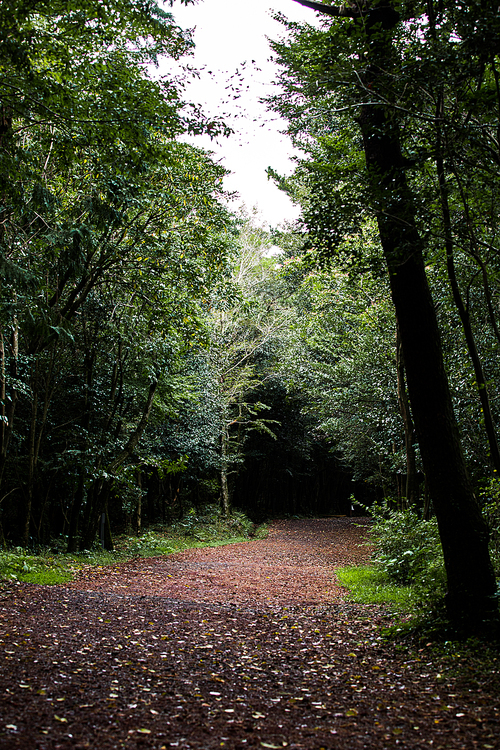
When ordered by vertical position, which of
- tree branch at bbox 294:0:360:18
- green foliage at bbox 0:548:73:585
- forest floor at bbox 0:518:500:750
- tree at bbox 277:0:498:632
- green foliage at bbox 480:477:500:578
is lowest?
forest floor at bbox 0:518:500:750

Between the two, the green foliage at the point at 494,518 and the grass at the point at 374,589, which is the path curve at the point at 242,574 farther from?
the green foliage at the point at 494,518

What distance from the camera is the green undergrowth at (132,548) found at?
23.8ft

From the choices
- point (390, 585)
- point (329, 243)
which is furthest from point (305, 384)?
point (329, 243)

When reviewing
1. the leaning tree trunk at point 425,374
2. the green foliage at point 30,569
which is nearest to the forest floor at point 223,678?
the green foliage at point 30,569

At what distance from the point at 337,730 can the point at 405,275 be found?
12.1 feet

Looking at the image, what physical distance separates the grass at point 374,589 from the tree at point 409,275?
133 centimetres

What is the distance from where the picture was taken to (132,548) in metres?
11.6

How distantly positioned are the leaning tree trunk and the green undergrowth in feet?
18.0

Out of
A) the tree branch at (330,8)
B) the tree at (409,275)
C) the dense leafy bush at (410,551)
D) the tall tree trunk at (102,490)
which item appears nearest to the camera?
the tree at (409,275)

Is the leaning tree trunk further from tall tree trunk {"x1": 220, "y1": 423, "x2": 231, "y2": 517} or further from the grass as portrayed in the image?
tall tree trunk {"x1": 220, "y1": 423, "x2": 231, "y2": 517}

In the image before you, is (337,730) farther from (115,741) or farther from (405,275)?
(405,275)

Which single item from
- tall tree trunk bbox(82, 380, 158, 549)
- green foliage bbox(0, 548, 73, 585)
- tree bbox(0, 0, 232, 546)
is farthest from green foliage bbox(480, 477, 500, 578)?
tall tree trunk bbox(82, 380, 158, 549)

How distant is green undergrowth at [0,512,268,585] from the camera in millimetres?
7242

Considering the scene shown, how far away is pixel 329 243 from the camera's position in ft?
16.1
